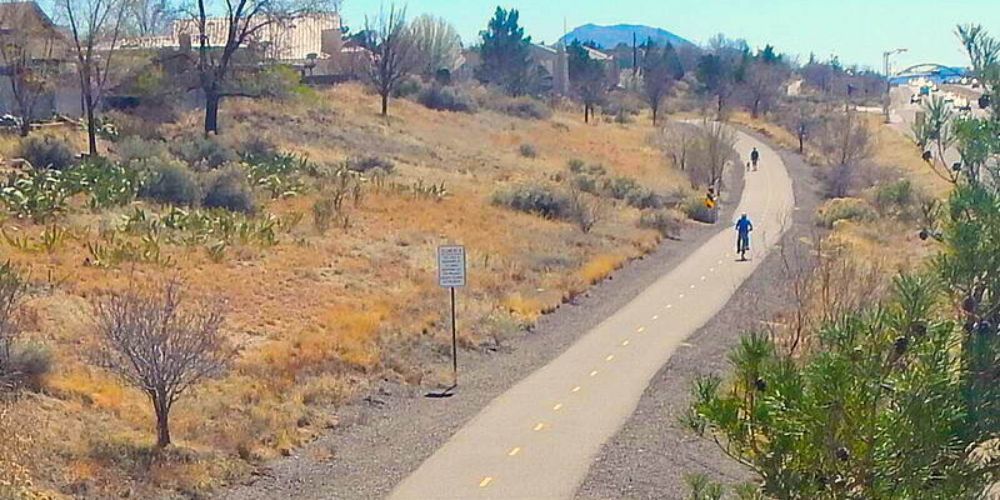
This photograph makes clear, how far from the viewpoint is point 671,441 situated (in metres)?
15.9

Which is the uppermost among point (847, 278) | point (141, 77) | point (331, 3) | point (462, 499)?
point (331, 3)

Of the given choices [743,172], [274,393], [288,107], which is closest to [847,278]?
[274,393]

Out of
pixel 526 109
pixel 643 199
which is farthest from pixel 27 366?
pixel 526 109

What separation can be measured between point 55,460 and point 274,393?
452 cm

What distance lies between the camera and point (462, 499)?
1318 centimetres

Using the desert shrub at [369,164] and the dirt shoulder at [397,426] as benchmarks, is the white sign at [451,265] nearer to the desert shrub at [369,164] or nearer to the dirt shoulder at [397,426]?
the dirt shoulder at [397,426]

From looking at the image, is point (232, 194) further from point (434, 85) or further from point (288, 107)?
point (434, 85)

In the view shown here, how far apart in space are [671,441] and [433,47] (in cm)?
8732

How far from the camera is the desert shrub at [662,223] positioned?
41062mm

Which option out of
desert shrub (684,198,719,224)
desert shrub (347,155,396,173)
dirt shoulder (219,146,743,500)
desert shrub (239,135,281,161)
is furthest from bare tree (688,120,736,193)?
dirt shoulder (219,146,743,500)

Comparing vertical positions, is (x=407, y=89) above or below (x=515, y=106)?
above

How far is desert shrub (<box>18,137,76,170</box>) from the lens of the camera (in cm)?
3662

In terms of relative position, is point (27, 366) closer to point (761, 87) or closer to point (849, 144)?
point (849, 144)

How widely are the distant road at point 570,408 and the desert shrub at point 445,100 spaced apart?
4545 centimetres
